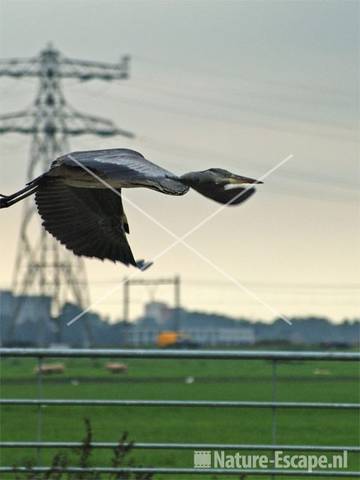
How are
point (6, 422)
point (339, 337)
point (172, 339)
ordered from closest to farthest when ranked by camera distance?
1. point (6, 422)
2. point (172, 339)
3. point (339, 337)

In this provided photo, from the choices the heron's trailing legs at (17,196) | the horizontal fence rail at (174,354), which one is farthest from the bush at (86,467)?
the heron's trailing legs at (17,196)

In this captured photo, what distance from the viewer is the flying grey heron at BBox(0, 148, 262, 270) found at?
200 inches

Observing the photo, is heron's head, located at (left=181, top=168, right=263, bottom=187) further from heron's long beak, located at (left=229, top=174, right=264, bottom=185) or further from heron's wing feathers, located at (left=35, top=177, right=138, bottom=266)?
heron's wing feathers, located at (left=35, top=177, right=138, bottom=266)

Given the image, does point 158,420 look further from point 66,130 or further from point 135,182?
point 66,130

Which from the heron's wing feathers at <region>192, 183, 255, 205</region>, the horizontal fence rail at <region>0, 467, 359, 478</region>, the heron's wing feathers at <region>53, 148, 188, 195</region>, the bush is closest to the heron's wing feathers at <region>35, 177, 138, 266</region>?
the heron's wing feathers at <region>53, 148, 188, 195</region>

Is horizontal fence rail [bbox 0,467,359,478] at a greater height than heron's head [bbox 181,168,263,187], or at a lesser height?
lesser

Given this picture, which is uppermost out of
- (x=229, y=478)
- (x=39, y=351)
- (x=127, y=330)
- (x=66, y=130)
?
(x=66, y=130)

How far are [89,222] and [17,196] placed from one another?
1.53ft

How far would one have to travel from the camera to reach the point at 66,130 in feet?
150

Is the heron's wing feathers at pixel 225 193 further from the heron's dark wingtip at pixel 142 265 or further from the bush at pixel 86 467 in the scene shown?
the bush at pixel 86 467

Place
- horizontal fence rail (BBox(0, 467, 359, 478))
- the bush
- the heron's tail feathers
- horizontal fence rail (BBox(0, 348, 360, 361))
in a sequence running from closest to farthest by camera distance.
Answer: the heron's tail feathers, the bush, horizontal fence rail (BBox(0, 467, 359, 478)), horizontal fence rail (BBox(0, 348, 360, 361))

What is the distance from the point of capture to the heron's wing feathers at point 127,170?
504 centimetres

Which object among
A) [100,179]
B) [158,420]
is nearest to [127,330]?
[158,420]

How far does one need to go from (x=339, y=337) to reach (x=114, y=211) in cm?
8200
